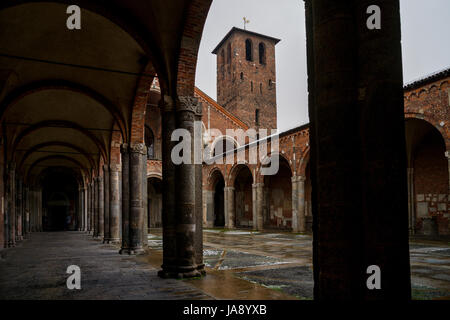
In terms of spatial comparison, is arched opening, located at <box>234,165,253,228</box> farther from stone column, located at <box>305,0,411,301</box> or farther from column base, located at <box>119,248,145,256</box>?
stone column, located at <box>305,0,411,301</box>

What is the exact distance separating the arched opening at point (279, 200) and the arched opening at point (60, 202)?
18168 millimetres

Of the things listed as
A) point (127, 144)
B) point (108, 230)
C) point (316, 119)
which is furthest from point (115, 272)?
point (108, 230)

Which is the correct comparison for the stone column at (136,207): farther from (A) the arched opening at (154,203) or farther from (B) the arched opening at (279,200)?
(A) the arched opening at (154,203)

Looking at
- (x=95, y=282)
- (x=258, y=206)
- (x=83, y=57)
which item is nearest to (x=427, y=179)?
(x=258, y=206)

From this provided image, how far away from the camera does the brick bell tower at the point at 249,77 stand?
3966cm

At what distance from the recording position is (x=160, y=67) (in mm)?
7340

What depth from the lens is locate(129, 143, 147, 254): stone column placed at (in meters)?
10.4

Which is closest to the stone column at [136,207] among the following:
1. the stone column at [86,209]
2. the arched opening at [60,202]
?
the stone column at [86,209]

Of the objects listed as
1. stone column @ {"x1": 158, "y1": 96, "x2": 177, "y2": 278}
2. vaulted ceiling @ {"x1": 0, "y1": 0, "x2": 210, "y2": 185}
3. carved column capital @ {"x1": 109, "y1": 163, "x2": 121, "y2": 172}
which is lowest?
stone column @ {"x1": 158, "y1": 96, "x2": 177, "y2": 278}

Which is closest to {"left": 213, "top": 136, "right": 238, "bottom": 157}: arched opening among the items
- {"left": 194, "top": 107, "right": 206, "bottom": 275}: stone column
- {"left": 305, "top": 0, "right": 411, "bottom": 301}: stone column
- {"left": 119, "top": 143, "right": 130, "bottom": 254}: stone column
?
{"left": 119, "top": 143, "right": 130, "bottom": 254}: stone column

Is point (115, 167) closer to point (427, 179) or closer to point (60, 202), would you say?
point (427, 179)

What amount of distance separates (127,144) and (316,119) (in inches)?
344

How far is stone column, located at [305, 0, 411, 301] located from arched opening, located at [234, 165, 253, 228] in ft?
83.9

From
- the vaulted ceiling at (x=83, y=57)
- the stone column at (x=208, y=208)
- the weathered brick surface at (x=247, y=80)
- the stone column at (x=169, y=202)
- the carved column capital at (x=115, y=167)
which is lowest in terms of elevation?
the stone column at (x=208, y=208)
